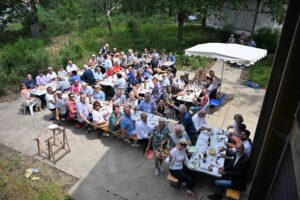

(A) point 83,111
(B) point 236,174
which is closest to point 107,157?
(A) point 83,111

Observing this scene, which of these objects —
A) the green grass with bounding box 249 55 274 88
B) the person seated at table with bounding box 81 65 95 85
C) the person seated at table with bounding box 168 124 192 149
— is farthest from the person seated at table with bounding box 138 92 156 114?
the green grass with bounding box 249 55 274 88

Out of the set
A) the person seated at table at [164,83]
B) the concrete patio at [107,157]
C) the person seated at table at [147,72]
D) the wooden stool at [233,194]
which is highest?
the person seated at table at [164,83]

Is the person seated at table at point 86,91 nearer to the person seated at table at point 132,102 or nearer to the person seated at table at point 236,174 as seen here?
the person seated at table at point 132,102

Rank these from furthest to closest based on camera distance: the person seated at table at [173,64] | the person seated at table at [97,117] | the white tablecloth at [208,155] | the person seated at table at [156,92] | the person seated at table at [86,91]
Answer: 1. the person seated at table at [173,64]
2. the person seated at table at [86,91]
3. the person seated at table at [156,92]
4. the person seated at table at [97,117]
5. the white tablecloth at [208,155]

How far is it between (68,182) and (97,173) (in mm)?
776

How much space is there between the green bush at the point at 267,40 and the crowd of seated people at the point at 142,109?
25.7 feet

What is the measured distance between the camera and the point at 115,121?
316 inches

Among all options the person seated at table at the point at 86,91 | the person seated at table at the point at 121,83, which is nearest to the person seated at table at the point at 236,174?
the person seated at table at the point at 121,83

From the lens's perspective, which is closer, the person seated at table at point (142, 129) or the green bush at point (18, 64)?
the person seated at table at point (142, 129)

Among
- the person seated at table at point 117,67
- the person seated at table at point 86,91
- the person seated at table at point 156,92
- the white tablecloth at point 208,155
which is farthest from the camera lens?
the person seated at table at point 117,67

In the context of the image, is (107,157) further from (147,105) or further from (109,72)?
(109,72)

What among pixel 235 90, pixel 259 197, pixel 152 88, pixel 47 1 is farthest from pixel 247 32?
pixel 259 197

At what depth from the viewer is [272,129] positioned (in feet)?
12.7

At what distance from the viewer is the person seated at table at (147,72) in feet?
37.9
